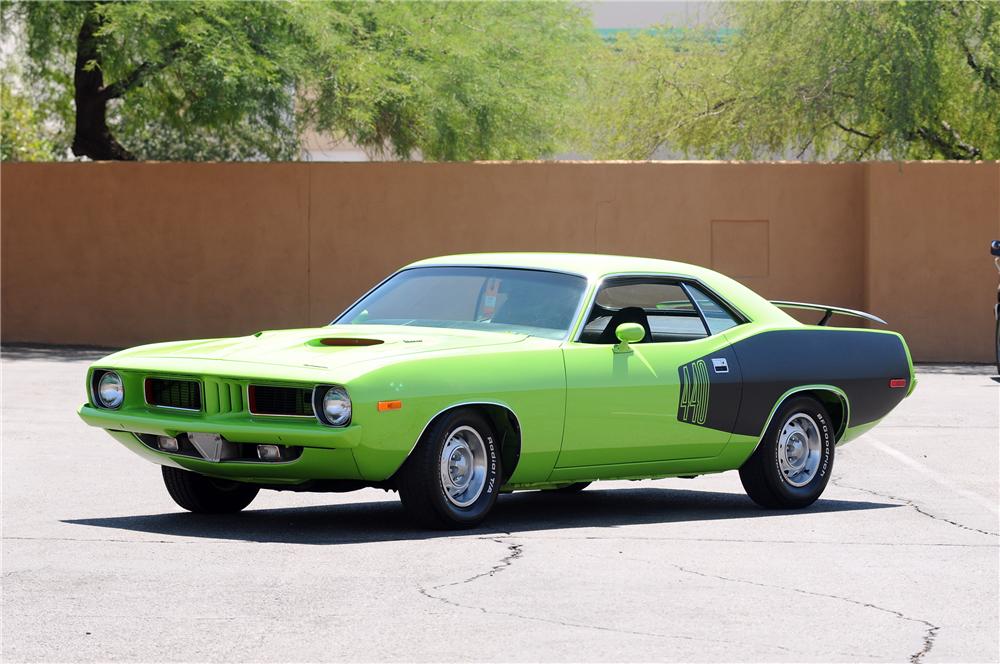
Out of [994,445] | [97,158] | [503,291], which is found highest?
[97,158]

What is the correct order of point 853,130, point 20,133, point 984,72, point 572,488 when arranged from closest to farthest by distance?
1. point 572,488
2. point 984,72
3. point 853,130
4. point 20,133

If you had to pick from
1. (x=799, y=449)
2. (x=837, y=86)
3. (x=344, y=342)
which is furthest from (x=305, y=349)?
(x=837, y=86)

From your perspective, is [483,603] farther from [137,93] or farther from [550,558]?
[137,93]

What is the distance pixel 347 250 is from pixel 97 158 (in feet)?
15.8

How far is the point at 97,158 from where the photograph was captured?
2509 centimetres

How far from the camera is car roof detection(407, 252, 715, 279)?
9398mm

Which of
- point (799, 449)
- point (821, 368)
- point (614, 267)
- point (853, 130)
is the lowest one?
point (799, 449)

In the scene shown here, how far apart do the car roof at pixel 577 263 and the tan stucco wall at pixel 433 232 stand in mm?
12446

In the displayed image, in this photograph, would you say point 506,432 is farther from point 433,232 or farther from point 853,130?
point 853,130

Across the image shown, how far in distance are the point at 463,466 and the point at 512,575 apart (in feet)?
3.98

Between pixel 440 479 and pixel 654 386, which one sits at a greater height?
pixel 654 386

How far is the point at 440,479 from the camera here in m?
8.16

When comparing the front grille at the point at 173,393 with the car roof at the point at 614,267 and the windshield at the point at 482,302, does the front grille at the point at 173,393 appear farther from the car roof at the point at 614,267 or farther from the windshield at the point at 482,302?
the car roof at the point at 614,267

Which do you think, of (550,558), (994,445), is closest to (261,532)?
(550,558)
